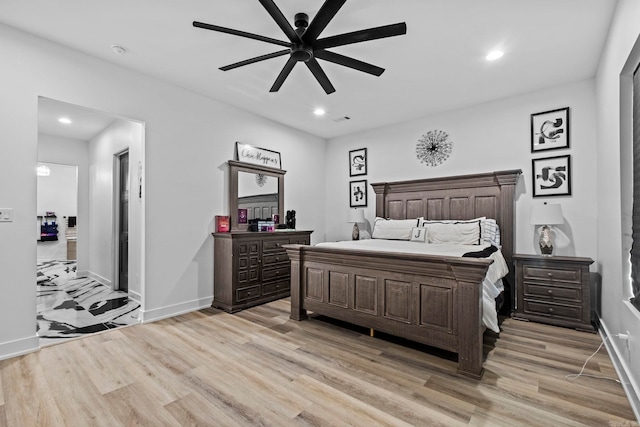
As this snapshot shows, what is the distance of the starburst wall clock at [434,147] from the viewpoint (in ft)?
14.8

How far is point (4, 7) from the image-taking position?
2.29m

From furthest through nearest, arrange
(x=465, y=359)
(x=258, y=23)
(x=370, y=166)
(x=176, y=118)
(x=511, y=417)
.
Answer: (x=370, y=166) → (x=176, y=118) → (x=258, y=23) → (x=465, y=359) → (x=511, y=417)

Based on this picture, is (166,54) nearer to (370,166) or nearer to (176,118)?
(176,118)

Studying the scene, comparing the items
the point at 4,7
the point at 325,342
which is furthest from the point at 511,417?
the point at 4,7

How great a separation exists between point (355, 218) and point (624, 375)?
3548 millimetres

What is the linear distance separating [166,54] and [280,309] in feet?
10.0

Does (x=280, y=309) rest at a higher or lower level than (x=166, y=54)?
lower

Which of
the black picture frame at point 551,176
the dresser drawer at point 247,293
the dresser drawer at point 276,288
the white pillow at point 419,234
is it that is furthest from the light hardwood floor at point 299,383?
the black picture frame at point 551,176

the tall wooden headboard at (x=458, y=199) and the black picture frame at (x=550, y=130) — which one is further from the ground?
the black picture frame at (x=550, y=130)

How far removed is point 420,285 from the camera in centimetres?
249

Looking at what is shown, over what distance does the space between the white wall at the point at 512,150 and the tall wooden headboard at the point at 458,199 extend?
0.16 meters

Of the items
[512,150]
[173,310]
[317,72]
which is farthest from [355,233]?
[317,72]

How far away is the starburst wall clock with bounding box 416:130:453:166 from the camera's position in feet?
14.8

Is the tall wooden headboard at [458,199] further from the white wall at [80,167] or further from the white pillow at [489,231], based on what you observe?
the white wall at [80,167]
